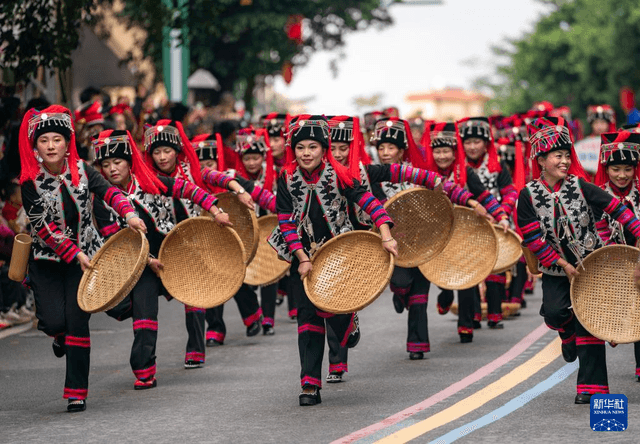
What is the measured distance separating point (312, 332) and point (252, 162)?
528 centimetres

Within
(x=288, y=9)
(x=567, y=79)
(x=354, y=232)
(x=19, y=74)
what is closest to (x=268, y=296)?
(x=19, y=74)

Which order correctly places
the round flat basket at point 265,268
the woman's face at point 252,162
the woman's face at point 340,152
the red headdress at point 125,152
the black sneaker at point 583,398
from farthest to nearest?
the woman's face at point 252,162 → the round flat basket at point 265,268 → the woman's face at point 340,152 → the red headdress at point 125,152 → the black sneaker at point 583,398

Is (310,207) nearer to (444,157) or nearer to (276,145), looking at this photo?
(444,157)

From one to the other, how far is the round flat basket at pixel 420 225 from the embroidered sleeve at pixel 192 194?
56.9 inches

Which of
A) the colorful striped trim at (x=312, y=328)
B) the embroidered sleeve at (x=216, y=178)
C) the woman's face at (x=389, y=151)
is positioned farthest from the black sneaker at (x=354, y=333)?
the woman's face at (x=389, y=151)

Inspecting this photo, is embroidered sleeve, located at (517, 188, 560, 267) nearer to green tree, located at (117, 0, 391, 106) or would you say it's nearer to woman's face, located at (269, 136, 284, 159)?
woman's face, located at (269, 136, 284, 159)

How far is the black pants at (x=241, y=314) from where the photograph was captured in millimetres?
12945

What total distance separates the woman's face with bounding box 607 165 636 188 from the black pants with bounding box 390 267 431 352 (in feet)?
7.06

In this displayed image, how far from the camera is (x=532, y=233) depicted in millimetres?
9125

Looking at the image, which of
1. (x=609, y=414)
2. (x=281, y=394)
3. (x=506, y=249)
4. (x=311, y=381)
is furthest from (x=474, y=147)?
(x=609, y=414)

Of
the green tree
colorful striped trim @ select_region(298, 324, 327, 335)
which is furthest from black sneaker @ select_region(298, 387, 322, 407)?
the green tree

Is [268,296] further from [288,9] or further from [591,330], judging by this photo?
[288,9]

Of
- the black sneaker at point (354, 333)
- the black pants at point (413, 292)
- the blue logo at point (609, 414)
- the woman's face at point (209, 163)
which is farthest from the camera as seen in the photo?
the woman's face at point (209, 163)

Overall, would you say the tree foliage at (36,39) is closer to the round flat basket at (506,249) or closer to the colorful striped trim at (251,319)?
the colorful striped trim at (251,319)
